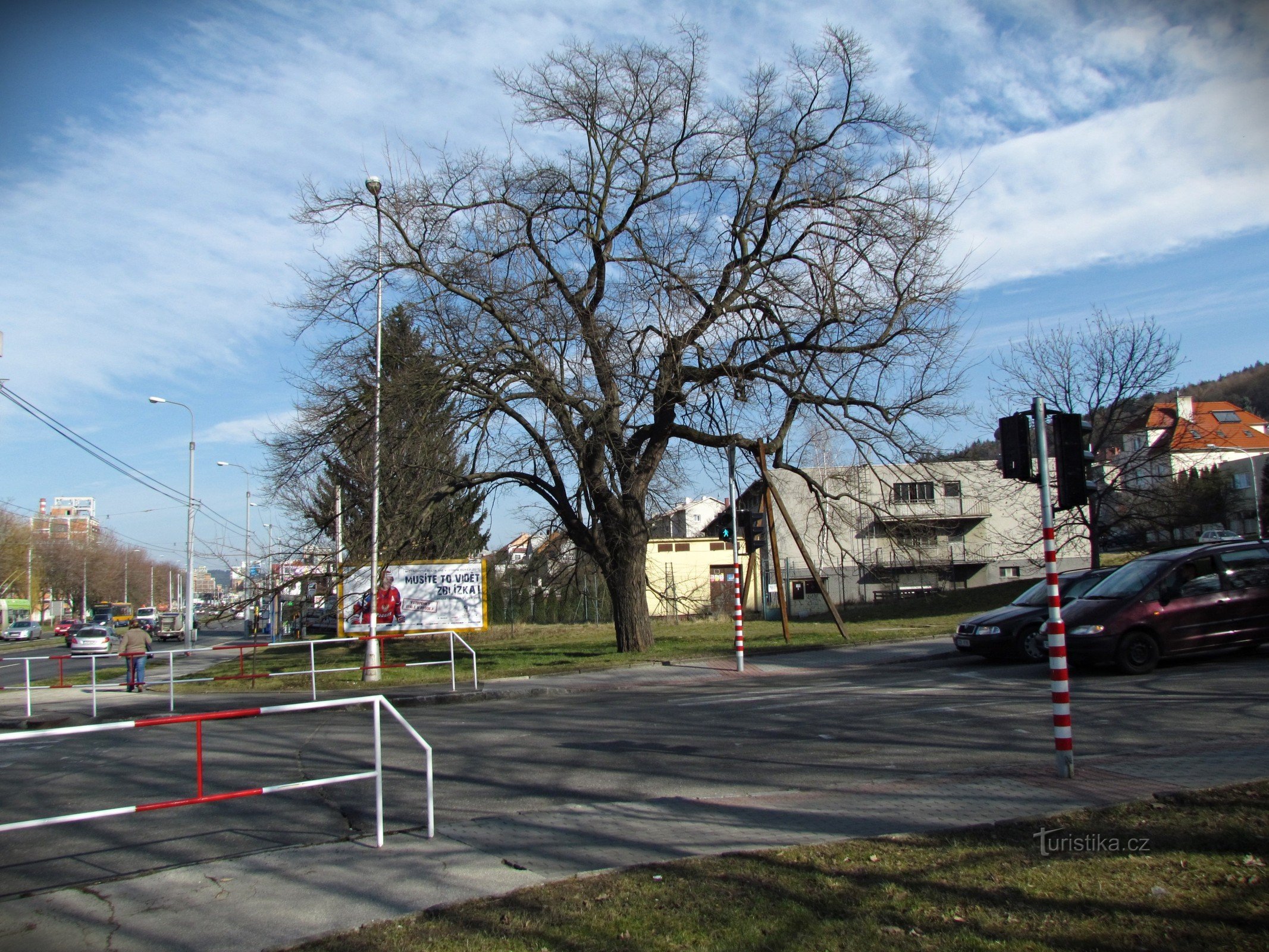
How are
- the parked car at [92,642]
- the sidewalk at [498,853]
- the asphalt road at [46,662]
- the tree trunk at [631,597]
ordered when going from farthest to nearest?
the parked car at [92,642], the asphalt road at [46,662], the tree trunk at [631,597], the sidewalk at [498,853]

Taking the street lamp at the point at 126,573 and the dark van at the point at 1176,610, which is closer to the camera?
the dark van at the point at 1176,610

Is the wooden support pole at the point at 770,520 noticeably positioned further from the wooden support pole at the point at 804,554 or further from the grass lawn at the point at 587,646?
the grass lawn at the point at 587,646

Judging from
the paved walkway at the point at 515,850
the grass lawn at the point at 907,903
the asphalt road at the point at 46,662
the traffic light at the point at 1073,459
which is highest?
the traffic light at the point at 1073,459

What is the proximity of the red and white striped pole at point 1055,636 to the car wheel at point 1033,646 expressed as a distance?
28.5 feet

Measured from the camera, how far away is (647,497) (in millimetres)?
22438

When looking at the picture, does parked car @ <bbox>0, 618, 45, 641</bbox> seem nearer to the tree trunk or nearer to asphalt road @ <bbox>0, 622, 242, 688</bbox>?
asphalt road @ <bbox>0, 622, 242, 688</bbox>

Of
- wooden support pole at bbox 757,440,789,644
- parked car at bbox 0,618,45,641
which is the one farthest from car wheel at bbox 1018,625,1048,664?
parked car at bbox 0,618,45,641

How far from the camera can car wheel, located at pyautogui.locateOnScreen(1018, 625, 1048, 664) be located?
15.6 m

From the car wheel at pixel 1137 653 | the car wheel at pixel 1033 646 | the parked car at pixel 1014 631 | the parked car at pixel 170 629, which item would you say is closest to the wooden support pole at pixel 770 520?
the parked car at pixel 1014 631

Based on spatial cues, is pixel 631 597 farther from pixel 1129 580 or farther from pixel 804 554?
pixel 1129 580

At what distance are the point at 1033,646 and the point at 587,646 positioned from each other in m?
14.0

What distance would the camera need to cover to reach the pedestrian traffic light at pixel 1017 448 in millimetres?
7961

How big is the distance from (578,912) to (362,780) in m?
4.90

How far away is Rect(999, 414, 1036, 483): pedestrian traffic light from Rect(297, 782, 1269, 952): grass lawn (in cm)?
320
